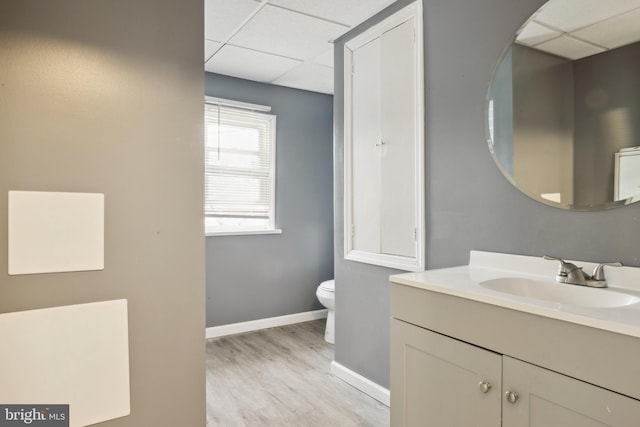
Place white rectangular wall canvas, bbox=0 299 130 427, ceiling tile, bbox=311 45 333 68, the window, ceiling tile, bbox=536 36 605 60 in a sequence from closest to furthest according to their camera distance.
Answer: white rectangular wall canvas, bbox=0 299 130 427
ceiling tile, bbox=536 36 605 60
ceiling tile, bbox=311 45 333 68
the window

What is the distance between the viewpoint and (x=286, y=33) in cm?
252

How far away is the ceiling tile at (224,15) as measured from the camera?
2.17m

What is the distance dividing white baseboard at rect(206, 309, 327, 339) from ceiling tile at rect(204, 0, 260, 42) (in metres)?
2.38

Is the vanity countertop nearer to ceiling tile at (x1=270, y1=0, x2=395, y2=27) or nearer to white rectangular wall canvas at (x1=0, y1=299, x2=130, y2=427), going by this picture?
white rectangular wall canvas at (x1=0, y1=299, x2=130, y2=427)

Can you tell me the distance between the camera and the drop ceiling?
86.6 inches

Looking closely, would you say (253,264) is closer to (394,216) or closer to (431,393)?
(394,216)

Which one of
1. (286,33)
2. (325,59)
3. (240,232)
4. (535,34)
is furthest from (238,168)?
(535,34)

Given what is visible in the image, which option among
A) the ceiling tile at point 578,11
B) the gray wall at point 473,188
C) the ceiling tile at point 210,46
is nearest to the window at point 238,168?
the ceiling tile at point 210,46

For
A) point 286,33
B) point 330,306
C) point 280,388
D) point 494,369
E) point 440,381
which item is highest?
point 286,33

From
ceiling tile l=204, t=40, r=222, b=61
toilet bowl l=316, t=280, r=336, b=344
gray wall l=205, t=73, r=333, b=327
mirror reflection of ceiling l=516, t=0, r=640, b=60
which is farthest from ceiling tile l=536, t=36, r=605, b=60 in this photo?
gray wall l=205, t=73, r=333, b=327

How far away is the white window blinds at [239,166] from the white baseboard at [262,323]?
2.94 ft

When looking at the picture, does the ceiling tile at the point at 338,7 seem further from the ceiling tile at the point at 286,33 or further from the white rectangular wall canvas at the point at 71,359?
the white rectangular wall canvas at the point at 71,359

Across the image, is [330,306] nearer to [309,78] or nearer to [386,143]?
[386,143]

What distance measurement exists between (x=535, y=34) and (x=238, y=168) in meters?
2.52
